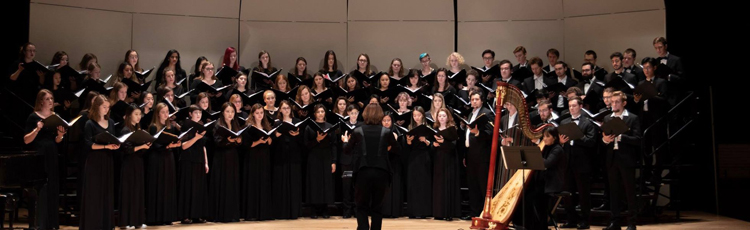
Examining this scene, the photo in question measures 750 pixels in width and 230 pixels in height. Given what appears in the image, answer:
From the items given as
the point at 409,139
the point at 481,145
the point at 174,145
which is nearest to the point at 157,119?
the point at 174,145

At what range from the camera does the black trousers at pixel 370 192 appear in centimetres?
607

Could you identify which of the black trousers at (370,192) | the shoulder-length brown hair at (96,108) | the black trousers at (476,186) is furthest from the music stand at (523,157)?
the shoulder-length brown hair at (96,108)

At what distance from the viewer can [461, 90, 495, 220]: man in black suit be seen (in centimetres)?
834

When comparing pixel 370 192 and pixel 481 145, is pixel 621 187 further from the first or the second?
pixel 370 192

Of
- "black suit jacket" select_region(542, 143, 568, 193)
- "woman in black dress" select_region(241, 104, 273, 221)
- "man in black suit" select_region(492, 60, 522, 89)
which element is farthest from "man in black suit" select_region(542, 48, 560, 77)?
"woman in black dress" select_region(241, 104, 273, 221)

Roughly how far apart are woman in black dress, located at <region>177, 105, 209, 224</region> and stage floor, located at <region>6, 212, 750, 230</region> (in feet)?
0.55

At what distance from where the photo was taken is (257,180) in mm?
8547

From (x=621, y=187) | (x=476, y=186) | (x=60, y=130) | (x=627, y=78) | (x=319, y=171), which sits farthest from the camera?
(x=319, y=171)

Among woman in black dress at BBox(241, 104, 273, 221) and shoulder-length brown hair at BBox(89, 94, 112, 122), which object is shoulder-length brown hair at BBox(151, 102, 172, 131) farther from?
woman in black dress at BBox(241, 104, 273, 221)

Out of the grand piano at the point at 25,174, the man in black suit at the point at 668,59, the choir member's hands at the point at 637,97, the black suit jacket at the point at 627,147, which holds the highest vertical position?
the man in black suit at the point at 668,59

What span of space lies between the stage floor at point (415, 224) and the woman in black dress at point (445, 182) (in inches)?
6.6

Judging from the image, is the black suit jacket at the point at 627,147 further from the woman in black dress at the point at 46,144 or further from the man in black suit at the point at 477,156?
the woman in black dress at the point at 46,144

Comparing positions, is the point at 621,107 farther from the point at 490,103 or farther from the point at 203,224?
the point at 203,224

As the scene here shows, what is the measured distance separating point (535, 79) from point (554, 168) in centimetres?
313
